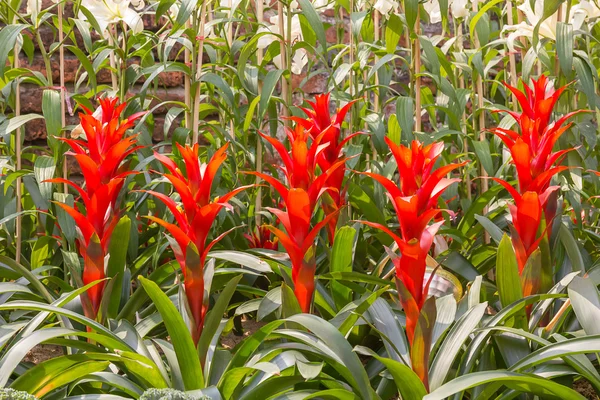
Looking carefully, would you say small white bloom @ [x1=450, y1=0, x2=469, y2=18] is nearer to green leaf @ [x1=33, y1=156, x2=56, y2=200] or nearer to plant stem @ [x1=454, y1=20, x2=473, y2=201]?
plant stem @ [x1=454, y1=20, x2=473, y2=201]

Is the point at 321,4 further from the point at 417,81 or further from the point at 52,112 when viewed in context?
the point at 52,112

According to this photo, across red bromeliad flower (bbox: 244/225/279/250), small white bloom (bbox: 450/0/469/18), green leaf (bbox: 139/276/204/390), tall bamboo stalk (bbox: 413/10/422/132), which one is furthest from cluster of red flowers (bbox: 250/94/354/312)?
small white bloom (bbox: 450/0/469/18)

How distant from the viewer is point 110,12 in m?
2.01

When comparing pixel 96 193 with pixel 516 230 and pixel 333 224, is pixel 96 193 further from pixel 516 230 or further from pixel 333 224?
pixel 516 230

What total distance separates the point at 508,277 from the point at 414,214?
0.38 metres

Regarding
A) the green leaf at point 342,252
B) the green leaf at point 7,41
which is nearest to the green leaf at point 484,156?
the green leaf at point 342,252

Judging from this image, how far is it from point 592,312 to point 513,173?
3.81ft

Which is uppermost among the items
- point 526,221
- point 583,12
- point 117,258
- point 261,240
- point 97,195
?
point 583,12

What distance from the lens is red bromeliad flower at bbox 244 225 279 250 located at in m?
2.06

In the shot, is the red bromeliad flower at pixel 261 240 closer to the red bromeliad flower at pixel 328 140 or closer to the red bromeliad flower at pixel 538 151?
the red bromeliad flower at pixel 328 140

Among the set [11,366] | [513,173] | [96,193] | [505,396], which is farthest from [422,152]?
[513,173]

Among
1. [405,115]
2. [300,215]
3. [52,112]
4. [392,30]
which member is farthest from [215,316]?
[392,30]

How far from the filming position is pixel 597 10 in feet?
6.63

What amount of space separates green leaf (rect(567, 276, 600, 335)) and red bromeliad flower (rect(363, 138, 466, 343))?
12.0 inches
